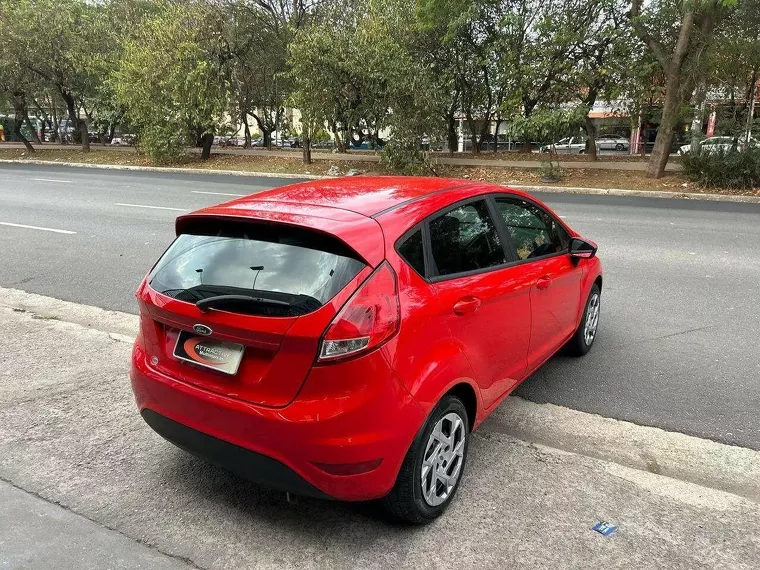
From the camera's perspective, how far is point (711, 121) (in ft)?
62.7

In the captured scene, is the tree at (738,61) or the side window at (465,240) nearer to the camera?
the side window at (465,240)

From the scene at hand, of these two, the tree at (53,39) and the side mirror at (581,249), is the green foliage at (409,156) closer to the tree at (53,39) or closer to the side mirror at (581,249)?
the tree at (53,39)

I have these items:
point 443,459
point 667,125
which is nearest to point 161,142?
point 667,125

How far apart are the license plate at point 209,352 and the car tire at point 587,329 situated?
293cm

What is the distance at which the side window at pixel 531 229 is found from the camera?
358 cm

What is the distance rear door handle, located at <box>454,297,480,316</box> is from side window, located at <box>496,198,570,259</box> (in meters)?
0.73

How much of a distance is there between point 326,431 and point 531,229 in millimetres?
2135

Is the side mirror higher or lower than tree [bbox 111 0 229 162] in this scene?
lower

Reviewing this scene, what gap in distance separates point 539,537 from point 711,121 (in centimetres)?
2039

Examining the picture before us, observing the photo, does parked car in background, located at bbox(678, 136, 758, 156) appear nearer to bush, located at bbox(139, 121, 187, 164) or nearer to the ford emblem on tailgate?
the ford emblem on tailgate

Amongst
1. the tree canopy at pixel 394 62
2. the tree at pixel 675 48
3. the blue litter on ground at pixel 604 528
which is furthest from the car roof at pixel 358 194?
the tree at pixel 675 48

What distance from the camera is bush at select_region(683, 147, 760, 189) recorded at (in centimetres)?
1623

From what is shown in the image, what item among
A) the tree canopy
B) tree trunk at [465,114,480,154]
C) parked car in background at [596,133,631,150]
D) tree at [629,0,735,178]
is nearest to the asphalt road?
tree at [629,0,735,178]

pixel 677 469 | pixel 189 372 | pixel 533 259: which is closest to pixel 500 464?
pixel 677 469
